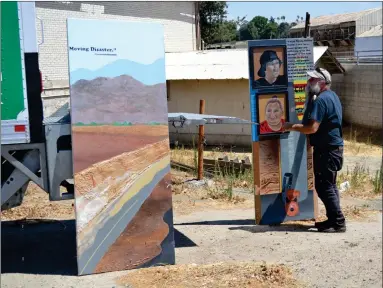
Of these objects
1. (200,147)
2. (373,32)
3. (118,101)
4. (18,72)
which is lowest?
(200,147)

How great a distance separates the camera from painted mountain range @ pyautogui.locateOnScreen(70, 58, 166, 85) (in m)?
5.13

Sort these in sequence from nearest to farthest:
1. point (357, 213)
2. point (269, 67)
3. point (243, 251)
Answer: point (243, 251) < point (269, 67) < point (357, 213)

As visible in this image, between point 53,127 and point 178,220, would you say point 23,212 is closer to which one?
point 178,220

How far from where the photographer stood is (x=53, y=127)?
5.22 metres

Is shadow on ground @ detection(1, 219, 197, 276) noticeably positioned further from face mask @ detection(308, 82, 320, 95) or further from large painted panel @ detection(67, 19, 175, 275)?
face mask @ detection(308, 82, 320, 95)

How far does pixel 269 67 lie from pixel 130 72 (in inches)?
82.6

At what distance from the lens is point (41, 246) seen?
6.61 meters

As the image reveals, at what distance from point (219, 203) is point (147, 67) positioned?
388 cm

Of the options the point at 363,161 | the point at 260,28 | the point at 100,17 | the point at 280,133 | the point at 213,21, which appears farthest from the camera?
the point at 260,28

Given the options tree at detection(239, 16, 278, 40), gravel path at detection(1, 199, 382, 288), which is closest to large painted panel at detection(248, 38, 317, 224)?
gravel path at detection(1, 199, 382, 288)

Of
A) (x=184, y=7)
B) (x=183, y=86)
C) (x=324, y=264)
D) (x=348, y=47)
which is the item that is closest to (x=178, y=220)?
(x=324, y=264)

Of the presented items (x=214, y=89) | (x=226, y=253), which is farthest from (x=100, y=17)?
(x=226, y=253)

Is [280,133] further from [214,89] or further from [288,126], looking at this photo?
[214,89]

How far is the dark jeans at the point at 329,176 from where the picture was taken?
635 cm
